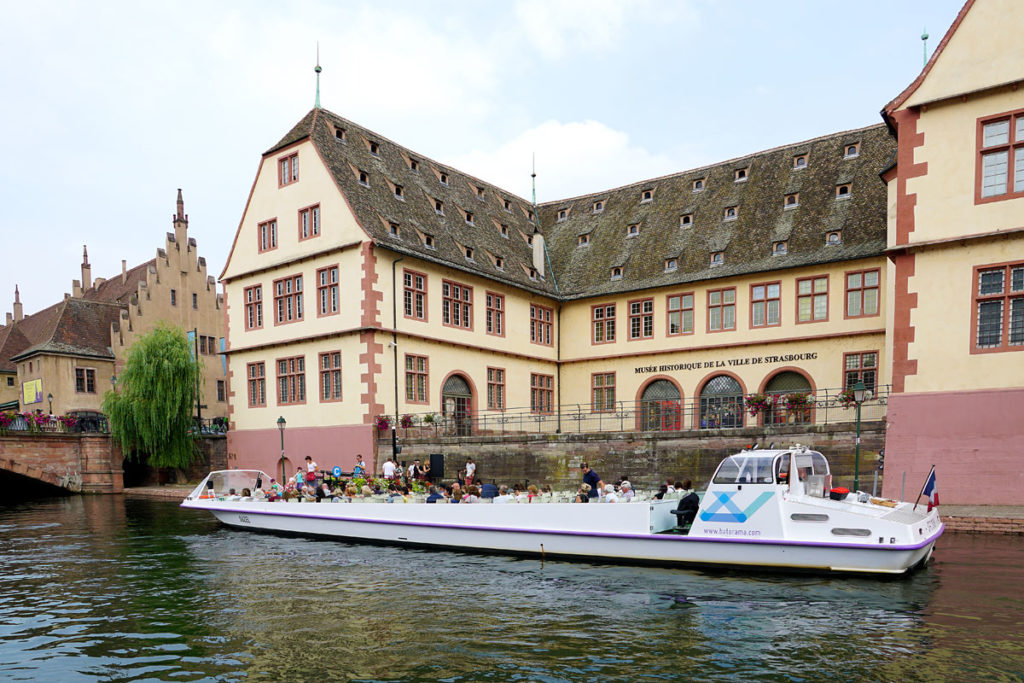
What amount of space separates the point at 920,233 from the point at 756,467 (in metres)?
10.2

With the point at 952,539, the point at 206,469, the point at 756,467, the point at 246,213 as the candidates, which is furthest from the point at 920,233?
the point at 206,469

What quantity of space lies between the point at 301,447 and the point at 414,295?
809cm

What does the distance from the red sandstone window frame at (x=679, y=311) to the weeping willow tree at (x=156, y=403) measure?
2350 cm

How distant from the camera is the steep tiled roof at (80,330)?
151ft

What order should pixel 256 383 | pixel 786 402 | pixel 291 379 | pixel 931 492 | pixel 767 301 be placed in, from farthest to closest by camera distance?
pixel 256 383
pixel 291 379
pixel 767 301
pixel 786 402
pixel 931 492

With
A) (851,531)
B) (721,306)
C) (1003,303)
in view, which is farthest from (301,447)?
(1003,303)

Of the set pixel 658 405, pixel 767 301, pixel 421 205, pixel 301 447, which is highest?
pixel 421 205

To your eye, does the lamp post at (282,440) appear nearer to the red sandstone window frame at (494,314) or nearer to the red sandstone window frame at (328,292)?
the red sandstone window frame at (328,292)

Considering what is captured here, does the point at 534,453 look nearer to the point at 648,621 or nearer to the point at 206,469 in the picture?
the point at 648,621

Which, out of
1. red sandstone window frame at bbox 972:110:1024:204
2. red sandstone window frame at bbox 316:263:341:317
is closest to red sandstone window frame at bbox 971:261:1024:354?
red sandstone window frame at bbox 972:110:1024:204

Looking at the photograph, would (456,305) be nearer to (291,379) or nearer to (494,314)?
(494,314)

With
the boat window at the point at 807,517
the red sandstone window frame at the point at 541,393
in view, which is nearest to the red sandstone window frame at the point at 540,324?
the red sandstone window frame at the point at 541,393

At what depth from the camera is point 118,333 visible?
155ft

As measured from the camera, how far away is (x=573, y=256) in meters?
40.0
